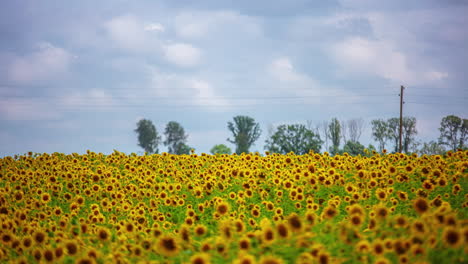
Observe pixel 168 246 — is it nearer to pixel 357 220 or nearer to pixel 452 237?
pixel 357 220

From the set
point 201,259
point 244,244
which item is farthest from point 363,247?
point 201,259

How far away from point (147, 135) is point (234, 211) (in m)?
77.3

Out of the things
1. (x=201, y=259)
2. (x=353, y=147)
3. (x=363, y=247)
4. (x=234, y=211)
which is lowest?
(x=234, y=211)

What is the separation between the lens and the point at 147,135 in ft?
276

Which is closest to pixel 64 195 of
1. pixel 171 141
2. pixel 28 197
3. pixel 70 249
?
pixel 28 197

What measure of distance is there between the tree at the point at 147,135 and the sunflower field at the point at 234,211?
67.6 meters

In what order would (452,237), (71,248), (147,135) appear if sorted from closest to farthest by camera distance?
1. (452,237)
2. (71,248)
3. (147,135)

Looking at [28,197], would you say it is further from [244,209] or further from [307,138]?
[307,138]

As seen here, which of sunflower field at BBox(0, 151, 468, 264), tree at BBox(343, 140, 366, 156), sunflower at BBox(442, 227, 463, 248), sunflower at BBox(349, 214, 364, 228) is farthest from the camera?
tree at BBox(343, 140, 366, 156)

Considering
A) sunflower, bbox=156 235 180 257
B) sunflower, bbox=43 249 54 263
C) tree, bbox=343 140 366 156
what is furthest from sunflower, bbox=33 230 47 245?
tree, bbox=343 140 366 156

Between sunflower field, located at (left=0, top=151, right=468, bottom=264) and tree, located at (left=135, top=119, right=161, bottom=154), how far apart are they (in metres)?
67.6

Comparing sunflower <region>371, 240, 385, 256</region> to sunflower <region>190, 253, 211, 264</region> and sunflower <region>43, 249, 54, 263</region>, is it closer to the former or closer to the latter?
sunflower <region>190, 253, 211, 264</region>

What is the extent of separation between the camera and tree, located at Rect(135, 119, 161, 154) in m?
84.0

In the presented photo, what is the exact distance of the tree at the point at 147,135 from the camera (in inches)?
3307
